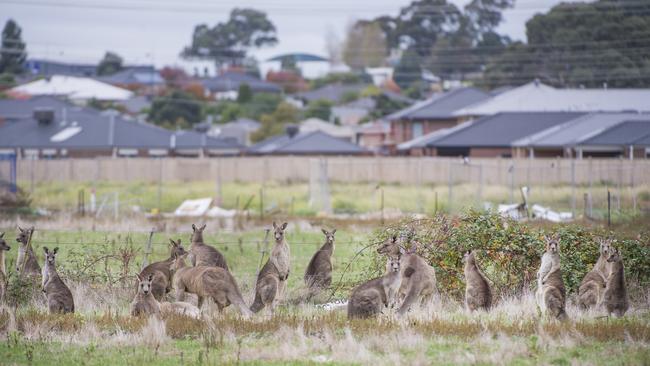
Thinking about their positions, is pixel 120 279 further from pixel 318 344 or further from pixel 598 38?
pixel 598 38

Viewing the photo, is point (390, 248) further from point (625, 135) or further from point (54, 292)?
point (625, 135)

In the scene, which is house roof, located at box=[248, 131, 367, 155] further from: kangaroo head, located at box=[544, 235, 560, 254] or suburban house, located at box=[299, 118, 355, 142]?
kangaroo head, located at box=[544, 235, 560, 254]

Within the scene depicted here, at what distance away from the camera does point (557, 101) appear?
250ft

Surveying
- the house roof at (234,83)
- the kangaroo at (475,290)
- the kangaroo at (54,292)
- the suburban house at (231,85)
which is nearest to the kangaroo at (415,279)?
the kangaroo at (475,290)

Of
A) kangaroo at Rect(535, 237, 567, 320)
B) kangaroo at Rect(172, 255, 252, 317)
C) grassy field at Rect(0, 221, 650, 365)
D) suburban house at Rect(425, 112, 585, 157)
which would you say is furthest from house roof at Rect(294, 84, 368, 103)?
grassy field at Rect(0, 221, 650, 365)

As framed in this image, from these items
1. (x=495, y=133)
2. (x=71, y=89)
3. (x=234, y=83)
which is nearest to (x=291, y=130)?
(x=495, y=133)

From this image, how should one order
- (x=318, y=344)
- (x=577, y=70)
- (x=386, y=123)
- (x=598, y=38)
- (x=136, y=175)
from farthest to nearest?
(x=386, y=123) < (x=577, y=70) < (x=598, y=38) < (x=136, y=175) < (x=318, y=344)

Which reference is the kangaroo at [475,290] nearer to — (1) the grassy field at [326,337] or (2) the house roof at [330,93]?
(1) the grassy field at [326,337]

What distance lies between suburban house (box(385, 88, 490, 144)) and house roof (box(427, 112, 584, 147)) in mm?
10034

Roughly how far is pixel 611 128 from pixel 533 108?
31.3m

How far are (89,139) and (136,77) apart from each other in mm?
87547

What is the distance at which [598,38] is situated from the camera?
74250 mm

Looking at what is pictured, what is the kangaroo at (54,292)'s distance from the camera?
60.0ft

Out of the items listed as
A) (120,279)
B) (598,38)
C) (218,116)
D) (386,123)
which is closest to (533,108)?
(598,38)
